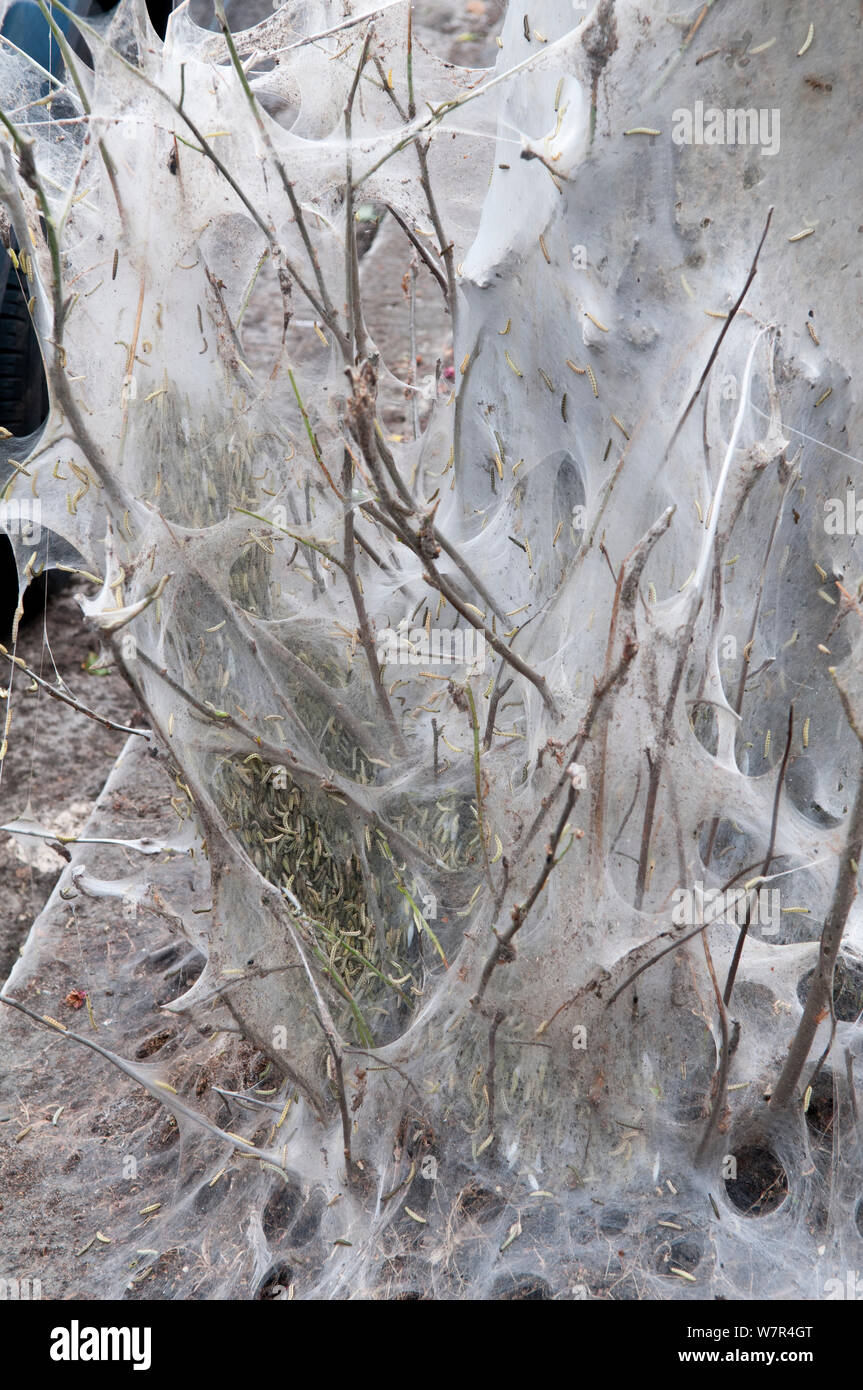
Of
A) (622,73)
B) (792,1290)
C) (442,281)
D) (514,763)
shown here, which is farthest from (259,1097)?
(622,73)

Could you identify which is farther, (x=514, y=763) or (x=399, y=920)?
(x=399, y=920)

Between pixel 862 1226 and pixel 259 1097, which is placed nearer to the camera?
pixel 862 1226

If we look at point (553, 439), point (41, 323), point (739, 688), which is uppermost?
point (41, 323)

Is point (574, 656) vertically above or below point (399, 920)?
above

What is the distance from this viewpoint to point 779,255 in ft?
6.29

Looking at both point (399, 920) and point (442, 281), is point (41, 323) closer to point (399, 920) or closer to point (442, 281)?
point (442, 281)

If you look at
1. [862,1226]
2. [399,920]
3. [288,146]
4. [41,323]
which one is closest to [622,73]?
[288,146]

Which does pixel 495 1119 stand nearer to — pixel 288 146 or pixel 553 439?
pixel 553 439

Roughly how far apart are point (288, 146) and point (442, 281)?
0.51m

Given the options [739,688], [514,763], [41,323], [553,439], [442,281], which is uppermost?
[442,281]

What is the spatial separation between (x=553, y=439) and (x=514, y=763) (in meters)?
0.68
